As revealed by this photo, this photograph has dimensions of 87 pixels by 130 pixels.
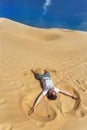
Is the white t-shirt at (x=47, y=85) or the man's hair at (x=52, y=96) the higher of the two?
the white t-shirt at (x=47, y=85)

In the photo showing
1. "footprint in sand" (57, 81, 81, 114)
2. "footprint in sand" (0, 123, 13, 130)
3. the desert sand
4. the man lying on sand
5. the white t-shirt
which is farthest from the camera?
the white t-shirt

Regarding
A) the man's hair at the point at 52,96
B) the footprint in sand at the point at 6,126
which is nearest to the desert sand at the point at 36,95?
the footprint in sand at the point at 6,126

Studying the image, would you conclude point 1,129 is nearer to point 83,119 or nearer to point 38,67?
point 83,119

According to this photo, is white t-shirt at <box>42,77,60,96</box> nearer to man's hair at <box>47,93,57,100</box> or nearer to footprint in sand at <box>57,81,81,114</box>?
man's hair at <box>47,93,57,100</box>

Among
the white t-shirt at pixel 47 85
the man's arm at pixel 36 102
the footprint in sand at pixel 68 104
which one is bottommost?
the footprint in sand at pixel 68 104

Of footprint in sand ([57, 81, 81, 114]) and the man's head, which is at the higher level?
the man's head

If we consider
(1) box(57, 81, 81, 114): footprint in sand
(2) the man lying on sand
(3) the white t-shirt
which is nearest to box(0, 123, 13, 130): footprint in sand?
(2) the man lying on sand

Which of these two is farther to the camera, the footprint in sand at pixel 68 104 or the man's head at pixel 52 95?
the man's head at pixel 52 95

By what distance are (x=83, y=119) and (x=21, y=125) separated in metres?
1.59

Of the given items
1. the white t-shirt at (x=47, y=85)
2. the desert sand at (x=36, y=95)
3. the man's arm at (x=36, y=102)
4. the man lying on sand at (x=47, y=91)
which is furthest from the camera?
the white t-shirt at (x=47, y=85)

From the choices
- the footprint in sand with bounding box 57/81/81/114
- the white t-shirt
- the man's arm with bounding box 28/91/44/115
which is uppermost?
the white t-shirt

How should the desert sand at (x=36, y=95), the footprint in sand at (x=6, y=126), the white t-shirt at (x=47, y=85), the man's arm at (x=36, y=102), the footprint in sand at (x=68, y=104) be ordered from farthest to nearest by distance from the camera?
1. the white t-shirt at (x=47, y=85)
2. the footprint in sand at (x=68, y=104)
3. the man's arm at (x=36, y=102)
4. the desert sand at (x=36, y=95)
5. the footprint in sand at (x=6, y=126)

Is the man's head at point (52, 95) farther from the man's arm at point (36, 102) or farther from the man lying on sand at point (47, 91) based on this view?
the man's arm at point (36, 102)

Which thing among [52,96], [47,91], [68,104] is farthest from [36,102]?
[68,104]
